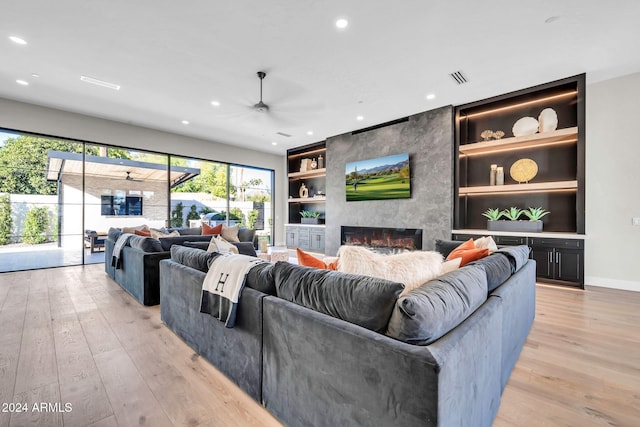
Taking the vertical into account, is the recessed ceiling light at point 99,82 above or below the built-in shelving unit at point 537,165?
above

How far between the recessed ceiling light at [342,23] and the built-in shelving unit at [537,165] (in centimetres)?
311

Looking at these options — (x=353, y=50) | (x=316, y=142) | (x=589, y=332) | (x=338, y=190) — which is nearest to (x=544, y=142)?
(x=589, y=332)

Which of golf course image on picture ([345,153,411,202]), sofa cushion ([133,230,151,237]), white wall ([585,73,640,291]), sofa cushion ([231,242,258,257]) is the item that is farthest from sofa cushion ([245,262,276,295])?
white wall ([585,73,640,291])

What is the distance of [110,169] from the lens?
5988mm

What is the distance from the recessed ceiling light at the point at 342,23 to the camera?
279 centimetres

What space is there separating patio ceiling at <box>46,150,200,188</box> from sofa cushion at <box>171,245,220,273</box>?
4812 mm

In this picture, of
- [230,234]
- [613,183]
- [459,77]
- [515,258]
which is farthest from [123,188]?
[613,183]

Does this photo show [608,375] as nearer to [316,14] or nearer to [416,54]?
[416,54]

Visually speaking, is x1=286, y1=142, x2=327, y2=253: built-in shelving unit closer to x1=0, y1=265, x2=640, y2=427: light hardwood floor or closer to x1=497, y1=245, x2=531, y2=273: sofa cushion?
x1=0, y1=265, x2=640, y2=427: light hardwood floor

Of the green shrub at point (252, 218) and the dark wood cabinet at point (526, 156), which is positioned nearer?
the dark wood cabinet at point (526, 156)

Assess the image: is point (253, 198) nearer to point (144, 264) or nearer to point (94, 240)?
point (94, 240)

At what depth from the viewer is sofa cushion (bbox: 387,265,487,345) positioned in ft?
3.24

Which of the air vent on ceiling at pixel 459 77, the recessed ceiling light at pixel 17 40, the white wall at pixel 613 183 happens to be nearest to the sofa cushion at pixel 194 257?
the recessed ceiling light at pixel 17 40

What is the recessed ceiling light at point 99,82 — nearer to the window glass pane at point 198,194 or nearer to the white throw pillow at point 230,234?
the window glass pane at point 198,194
